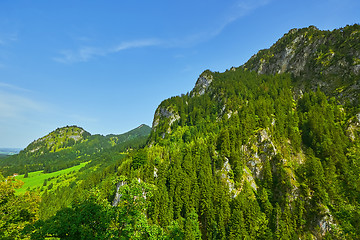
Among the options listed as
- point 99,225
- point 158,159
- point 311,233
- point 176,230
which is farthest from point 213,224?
point 99,225

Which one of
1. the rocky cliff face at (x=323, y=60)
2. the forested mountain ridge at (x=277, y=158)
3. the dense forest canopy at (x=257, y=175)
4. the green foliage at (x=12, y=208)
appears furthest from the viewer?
the rocky cliff face at (x=323, y=60)

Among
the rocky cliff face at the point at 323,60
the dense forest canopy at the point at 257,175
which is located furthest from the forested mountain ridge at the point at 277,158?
the rocky cliff face at the point at 323,60

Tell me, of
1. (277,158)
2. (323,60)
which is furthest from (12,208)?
(323,60)

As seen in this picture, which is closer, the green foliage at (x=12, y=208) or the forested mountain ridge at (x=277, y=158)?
the green foliage at (x=12, y=208)

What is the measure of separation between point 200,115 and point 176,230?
119m

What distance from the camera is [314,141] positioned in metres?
78.0

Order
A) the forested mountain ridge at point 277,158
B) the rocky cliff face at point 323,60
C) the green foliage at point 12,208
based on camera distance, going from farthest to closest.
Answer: the rocky cliff face at point 323,60 < the forested mountain ridge at point 277,158 < the green foliage at point 12,208

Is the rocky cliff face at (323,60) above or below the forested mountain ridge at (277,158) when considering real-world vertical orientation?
above

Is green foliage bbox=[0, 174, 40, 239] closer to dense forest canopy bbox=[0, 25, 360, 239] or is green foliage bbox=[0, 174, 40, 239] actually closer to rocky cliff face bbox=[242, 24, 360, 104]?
dense forest canopy bbox=[0, 25, 360, 239]

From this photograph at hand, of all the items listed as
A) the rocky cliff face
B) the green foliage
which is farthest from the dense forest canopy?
the rocky cliff face

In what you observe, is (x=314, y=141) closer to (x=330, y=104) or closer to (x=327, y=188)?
(x=327, y=188)

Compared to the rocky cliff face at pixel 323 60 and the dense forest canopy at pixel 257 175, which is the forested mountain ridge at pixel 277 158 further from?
the rocky cliff face at pixel 323 60

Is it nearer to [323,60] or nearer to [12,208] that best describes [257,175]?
[12,208]

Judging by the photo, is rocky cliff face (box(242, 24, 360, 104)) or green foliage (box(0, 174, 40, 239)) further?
rocky cliff face (box(242, 24, 360, 104))
